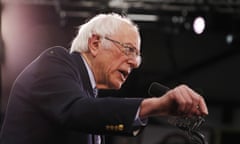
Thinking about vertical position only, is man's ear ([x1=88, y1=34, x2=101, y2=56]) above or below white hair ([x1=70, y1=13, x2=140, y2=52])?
below

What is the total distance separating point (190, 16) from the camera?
6.11 m

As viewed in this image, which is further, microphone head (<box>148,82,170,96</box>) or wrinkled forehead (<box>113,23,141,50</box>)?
wrinkled forehead (<box>113,23,141,50</box>)

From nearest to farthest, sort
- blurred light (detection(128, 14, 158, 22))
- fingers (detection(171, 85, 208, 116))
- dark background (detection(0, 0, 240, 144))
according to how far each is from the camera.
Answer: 1. fingers (detection(171, 85, 208, 116))
2. dark background (detection(0, 0, 240, 144))
3. blurred light (detection(128, 14, 158, 22))

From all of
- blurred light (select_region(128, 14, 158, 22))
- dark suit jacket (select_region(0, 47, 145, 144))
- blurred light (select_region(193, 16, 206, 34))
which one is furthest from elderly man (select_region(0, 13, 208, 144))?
blurred light (select_region(128, 14, 158, 22))

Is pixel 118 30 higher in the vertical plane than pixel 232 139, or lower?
higher

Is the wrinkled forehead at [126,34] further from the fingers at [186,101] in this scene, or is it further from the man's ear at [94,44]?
the fingers at [186,101]

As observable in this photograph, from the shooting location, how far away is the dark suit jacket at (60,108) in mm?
1225

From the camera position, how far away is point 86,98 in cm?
125

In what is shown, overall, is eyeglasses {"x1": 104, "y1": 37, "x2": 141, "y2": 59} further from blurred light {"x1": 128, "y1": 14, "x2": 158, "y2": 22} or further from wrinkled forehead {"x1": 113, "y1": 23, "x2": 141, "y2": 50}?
blurred light {"x1": 128, "y1": 14, "x2": 158, "y2": 22}

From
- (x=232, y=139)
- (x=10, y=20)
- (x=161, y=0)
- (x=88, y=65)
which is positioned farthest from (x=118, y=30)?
(x=232, y=139)

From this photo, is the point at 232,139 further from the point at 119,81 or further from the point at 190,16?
the point at 119,81

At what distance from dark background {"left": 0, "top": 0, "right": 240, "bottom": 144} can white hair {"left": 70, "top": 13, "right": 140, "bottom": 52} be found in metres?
4.35

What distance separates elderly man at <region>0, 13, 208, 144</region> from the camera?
1.22 m

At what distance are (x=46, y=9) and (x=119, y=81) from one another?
4.95 meters
